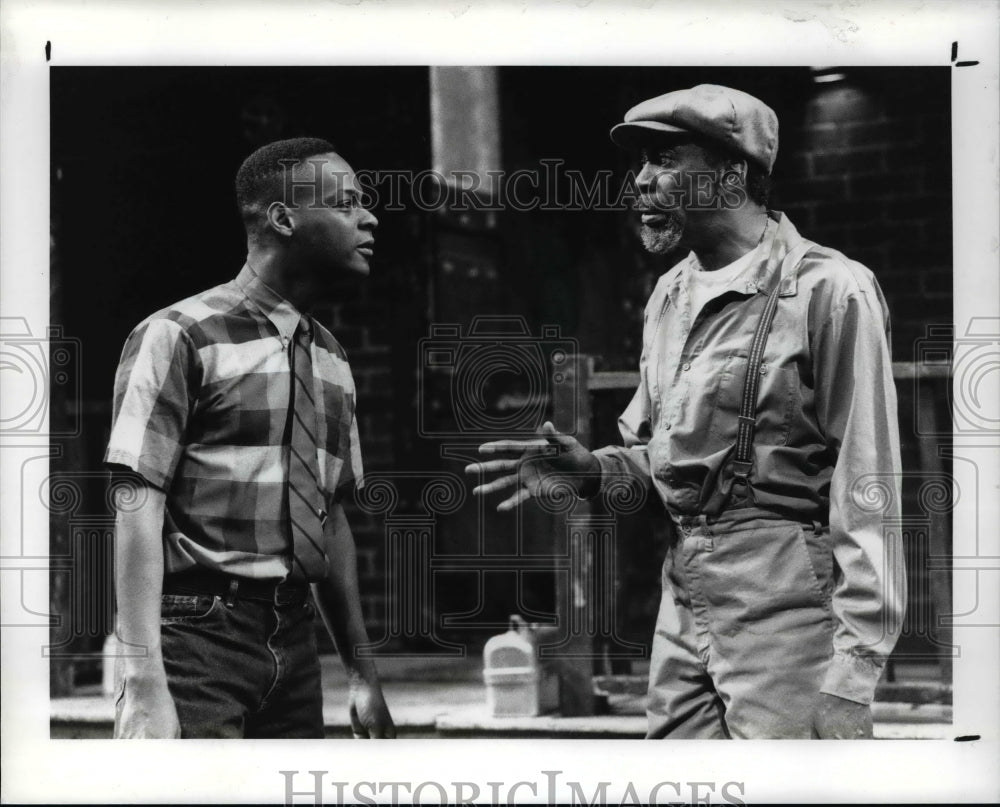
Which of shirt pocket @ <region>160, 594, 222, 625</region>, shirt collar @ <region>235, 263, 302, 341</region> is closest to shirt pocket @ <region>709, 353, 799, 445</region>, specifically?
shirt collar @ <region>235, 263, 302, 341</region>

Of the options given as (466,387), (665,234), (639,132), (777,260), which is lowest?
(466,387)

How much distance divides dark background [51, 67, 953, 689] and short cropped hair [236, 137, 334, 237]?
0.04 metres

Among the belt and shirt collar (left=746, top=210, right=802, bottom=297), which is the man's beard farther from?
the belt

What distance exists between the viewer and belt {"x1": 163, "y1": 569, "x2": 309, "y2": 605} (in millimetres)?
3891

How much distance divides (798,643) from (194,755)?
74.4 inches

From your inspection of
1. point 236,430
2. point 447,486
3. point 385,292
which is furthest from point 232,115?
point 447,486

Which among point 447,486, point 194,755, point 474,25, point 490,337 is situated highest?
point 474,25

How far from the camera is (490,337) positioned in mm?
4348

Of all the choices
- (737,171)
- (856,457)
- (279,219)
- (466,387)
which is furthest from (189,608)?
(737,171)

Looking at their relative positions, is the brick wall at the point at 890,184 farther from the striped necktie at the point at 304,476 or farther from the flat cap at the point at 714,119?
the striped necktie at the point at 304,476

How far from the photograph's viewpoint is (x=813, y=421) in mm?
3824

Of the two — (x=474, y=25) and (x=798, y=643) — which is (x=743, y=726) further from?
(x=474, y=25)

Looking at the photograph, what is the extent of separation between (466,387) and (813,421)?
3.76ft

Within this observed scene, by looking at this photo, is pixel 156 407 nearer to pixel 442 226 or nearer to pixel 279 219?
pixel 279 219
